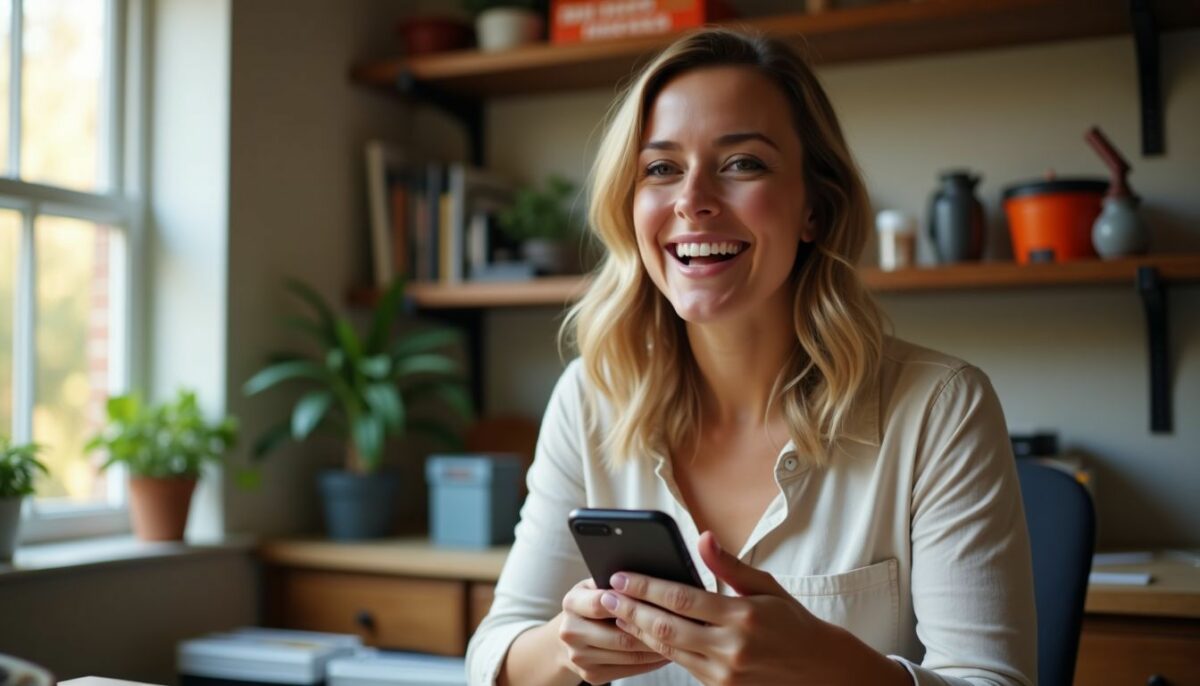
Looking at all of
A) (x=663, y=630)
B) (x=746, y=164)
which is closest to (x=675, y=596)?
(x=663, y=630)

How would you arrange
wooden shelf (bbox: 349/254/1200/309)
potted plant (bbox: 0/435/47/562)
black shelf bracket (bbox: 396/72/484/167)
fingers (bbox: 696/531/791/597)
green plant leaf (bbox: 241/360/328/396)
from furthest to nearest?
black shelf bracket (bbox: 396/72/484/167)
green plant leaf (bbox: 241/360/328/396)
wooden shelf (bbox: 349/254/1200/309)
potted plant (bbox: 0/435/47/562)
fingers (bbox: 696/531/791/597)

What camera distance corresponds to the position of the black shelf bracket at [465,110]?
9.66 feet

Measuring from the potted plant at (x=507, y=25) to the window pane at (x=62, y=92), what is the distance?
0.88 metres

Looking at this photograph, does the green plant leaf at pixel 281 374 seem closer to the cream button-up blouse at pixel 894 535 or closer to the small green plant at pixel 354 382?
the small green plant at pixel 354 382

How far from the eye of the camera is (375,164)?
2.87 m

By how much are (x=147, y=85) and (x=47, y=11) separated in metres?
0.27

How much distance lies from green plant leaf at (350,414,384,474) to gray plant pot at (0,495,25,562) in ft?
2.32

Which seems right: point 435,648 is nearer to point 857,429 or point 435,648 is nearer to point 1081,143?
point 857,429

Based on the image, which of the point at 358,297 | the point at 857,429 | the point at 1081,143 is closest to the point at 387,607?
the point at 358,297

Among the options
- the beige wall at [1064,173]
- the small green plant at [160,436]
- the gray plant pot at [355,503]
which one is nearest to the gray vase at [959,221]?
the beige wall at [1064,173]

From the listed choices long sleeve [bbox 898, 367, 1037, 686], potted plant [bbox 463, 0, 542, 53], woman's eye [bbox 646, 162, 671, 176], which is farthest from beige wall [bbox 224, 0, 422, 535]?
long sleeve [bbox 898, 367, 1037, 686]

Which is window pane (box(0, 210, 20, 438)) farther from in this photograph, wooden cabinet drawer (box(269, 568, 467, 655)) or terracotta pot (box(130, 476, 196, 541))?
wooden cabinet drawer (box(269, 568, 467, 655))

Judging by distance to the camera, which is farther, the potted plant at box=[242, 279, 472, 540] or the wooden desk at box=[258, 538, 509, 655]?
the potted plant at box=[242, 279, 472, 540]

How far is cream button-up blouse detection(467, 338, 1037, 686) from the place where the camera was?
1.25m
